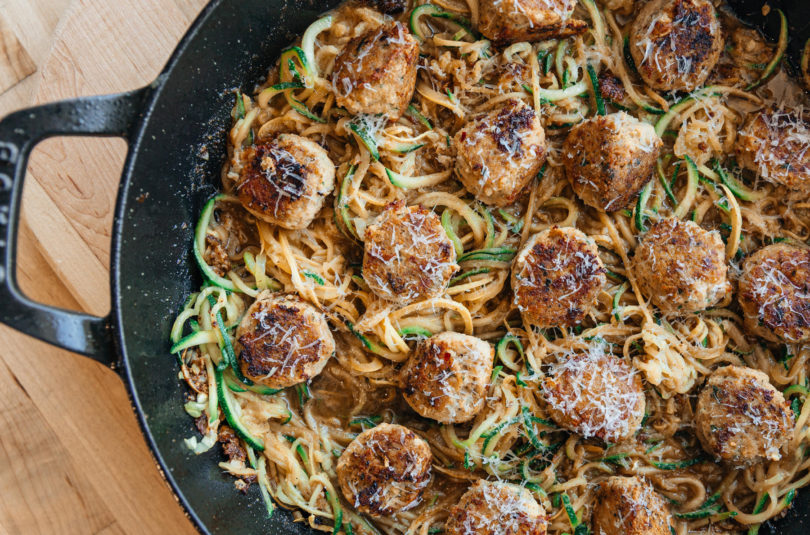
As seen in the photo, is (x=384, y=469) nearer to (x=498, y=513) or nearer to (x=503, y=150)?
(x=498, y=513)

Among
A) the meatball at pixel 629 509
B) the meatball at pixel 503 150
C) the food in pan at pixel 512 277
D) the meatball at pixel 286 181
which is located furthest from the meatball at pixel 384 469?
the meatball at pixel 503 150

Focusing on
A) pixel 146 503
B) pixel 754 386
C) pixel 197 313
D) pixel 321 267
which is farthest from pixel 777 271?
pixel 146 503

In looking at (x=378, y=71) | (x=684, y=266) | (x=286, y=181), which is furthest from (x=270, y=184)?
(x=684, y=266)

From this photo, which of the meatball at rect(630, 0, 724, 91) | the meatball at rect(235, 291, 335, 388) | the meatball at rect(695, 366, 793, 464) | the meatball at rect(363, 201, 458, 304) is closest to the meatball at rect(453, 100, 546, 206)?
the meatball at rect(363, 201, 458, 304)

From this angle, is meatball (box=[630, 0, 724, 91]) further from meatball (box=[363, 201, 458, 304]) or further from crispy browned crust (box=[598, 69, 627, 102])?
meatball (box=[363, 201, 458, 304])

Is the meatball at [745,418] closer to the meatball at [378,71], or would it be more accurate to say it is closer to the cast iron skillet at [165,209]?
the cast iron skillet at [165,209]
